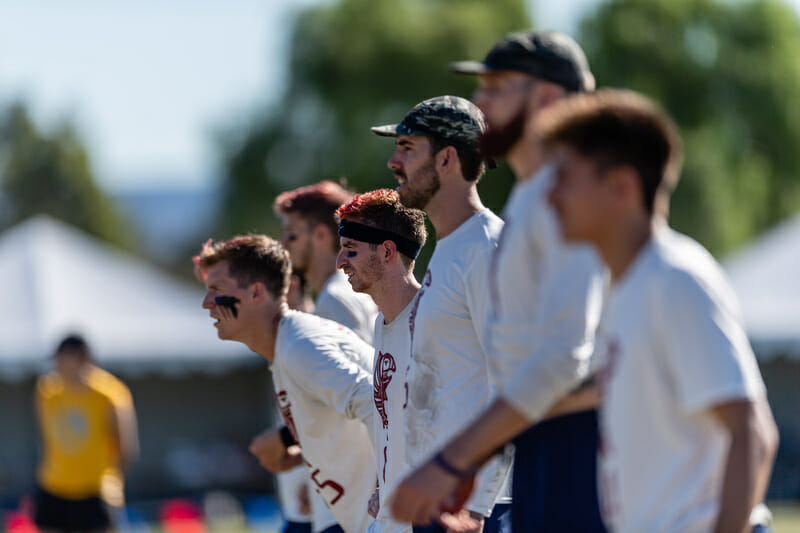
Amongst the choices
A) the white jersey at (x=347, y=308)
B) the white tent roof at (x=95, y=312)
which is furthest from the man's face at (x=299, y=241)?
the white tent roof at (x=95, y=312)

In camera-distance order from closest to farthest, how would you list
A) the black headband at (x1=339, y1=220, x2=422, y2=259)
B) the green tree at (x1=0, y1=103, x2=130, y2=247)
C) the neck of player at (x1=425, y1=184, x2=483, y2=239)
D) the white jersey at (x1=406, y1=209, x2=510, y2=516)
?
the white jersey at (x1=406, y1=209, x2=510, y2=516), the neck of player at (x1=425, y1=184, x2=483, y2=239), the black headband at (x1=339, y1=220, x2=422, y2=259), the green tree at (x1=0, y1=103, x2=130, y2=247)

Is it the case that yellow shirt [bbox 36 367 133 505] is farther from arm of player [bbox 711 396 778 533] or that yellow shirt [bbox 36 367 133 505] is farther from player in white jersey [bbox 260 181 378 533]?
arm of player [bbox 711 396 778 533]

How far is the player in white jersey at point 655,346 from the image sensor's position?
284cm

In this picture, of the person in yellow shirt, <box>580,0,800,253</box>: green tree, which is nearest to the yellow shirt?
the person in yellow shirt

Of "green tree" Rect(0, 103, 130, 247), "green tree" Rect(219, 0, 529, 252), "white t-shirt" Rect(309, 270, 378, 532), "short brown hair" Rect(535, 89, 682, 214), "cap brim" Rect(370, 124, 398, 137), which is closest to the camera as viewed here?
"short brown hair" Rect(535, 89, 682, 214)

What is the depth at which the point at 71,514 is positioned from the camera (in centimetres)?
1131

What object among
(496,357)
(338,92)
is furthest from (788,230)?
(496,357)

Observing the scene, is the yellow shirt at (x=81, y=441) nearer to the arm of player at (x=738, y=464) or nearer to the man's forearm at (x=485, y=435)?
the man's forearm at (x=485, y=435)

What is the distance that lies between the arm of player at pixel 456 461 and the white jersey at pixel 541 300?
5 centimetres

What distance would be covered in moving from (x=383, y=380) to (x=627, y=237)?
84.8 inches

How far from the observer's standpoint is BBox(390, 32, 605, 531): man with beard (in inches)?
126

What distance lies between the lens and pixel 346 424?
5656 millimetres

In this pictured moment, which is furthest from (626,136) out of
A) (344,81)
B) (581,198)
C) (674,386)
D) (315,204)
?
(344,81)

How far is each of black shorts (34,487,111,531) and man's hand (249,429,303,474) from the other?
230 inches
